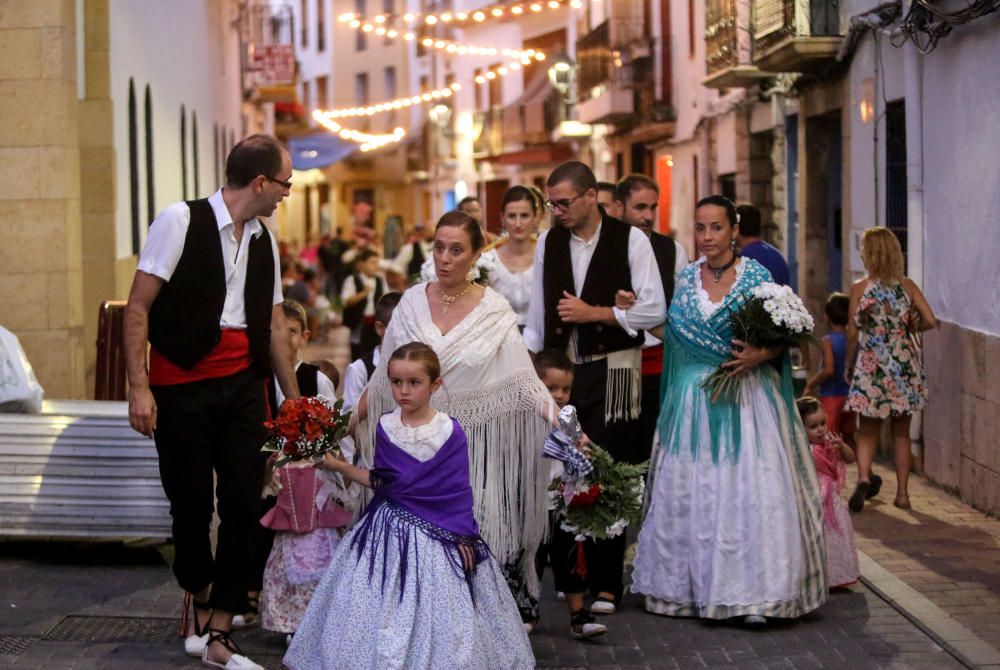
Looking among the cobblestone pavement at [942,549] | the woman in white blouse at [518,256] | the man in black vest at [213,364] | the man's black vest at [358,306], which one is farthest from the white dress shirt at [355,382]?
the man's black vest at [358,306]

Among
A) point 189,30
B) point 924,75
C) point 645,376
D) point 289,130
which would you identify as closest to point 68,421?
point 645,376

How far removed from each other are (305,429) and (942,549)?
180 inches

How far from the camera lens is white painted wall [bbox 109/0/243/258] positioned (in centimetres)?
1642

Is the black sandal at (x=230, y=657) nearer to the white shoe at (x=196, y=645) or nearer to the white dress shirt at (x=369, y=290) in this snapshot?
the white shoe at (x=196, y=645)

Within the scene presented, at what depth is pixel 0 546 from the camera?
400 inches

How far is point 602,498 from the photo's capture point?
7.46 metres

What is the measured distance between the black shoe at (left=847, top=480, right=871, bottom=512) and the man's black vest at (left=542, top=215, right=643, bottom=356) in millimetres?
3131

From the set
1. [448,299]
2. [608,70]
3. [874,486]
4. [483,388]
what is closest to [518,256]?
[448,299]

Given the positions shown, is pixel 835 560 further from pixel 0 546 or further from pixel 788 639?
pixel 0 546

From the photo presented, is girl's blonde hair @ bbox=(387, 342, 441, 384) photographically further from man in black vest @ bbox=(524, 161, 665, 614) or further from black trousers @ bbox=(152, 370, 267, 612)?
man in black vest @ bbox=(524, 161, 665, 614)

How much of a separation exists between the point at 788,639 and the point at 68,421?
13.2ft

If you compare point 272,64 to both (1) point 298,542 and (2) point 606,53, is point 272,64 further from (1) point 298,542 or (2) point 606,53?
(1) point 298,542

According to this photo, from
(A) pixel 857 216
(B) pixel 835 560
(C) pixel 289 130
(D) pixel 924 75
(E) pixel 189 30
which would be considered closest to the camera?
(B) pixel 835 560

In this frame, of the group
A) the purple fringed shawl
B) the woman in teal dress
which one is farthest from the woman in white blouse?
the purple fringed shawl
